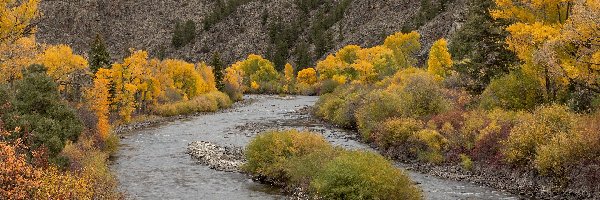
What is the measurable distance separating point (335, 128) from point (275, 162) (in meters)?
24.9

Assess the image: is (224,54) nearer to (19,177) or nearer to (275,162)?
(275,162)

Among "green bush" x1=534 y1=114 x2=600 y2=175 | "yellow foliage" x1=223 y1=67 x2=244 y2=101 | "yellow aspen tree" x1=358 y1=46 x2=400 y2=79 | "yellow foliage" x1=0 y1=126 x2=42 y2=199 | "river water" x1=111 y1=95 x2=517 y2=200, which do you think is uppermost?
"yellow aspen tree" x1=358 y1=46 x2=400 y2=79

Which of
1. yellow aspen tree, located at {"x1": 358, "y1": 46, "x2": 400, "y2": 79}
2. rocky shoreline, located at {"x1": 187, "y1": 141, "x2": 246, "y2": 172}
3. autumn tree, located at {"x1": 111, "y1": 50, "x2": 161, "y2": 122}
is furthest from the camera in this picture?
yellow aspen tree, located at {"x1": 358, "y1": 46, "x2": 400, "y2": 79}

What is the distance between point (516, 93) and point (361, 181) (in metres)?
21.1

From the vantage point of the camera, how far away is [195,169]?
34281 mm

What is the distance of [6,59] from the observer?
2373 centimetres

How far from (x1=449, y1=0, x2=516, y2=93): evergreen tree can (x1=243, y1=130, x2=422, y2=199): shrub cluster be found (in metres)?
18.4

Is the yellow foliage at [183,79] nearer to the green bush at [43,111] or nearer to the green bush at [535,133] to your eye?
the green bush at [43,111]

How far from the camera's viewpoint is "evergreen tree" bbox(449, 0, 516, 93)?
41.6 meters

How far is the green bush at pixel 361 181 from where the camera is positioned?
22109mm

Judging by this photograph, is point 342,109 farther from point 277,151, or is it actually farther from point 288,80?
point 288,80

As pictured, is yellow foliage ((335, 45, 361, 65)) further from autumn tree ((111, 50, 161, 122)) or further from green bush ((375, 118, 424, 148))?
green bush ((375, 118, 424, 148))

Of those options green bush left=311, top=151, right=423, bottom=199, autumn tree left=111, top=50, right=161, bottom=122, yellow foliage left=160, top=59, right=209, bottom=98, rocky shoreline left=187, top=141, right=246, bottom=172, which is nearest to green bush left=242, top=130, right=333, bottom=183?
rocky shoreline left=187, top=141, right=246, bottom=172

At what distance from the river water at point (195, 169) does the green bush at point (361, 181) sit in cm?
380
